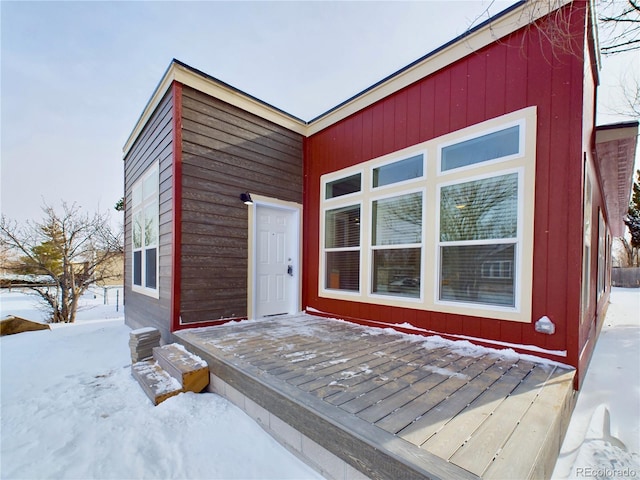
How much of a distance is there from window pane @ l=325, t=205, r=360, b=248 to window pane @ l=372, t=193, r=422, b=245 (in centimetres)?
34

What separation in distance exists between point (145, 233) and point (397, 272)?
13.9 feet

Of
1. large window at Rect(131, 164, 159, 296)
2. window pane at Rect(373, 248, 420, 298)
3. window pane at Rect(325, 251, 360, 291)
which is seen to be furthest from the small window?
large window at Rect(131, 164, 159, 296)

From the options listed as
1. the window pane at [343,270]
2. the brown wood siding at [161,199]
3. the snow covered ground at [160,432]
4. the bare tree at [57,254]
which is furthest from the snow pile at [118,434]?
the bare tree at [57,254]

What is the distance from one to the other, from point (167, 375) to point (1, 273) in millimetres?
9154

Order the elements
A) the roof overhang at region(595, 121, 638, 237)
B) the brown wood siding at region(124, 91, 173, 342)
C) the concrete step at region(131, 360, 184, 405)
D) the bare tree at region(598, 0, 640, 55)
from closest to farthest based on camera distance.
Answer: the concrete step at region(131, 360, 184, 405) < the roof overhang at region(595, 121, 638, 237) < the bare tree at region(598, 0, 640, 55) < the brown wood siding at region(124, 91, 173, 342)

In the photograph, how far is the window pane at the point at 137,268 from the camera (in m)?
5.09

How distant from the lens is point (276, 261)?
461cm

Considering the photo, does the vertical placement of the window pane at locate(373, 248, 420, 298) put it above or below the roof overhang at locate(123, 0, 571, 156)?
below

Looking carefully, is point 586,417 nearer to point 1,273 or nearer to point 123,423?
point 123,423

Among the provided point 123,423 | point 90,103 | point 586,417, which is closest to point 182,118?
point 123,423

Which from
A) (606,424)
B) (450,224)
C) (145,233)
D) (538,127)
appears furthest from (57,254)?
(606,424)

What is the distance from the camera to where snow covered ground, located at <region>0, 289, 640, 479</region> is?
155cm

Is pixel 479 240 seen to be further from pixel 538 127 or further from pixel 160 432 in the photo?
pixel 160 432

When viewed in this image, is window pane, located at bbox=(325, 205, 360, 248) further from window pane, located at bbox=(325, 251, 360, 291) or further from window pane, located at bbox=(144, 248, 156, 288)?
window pane, located at bbox=(144, 248, 156, 288)
